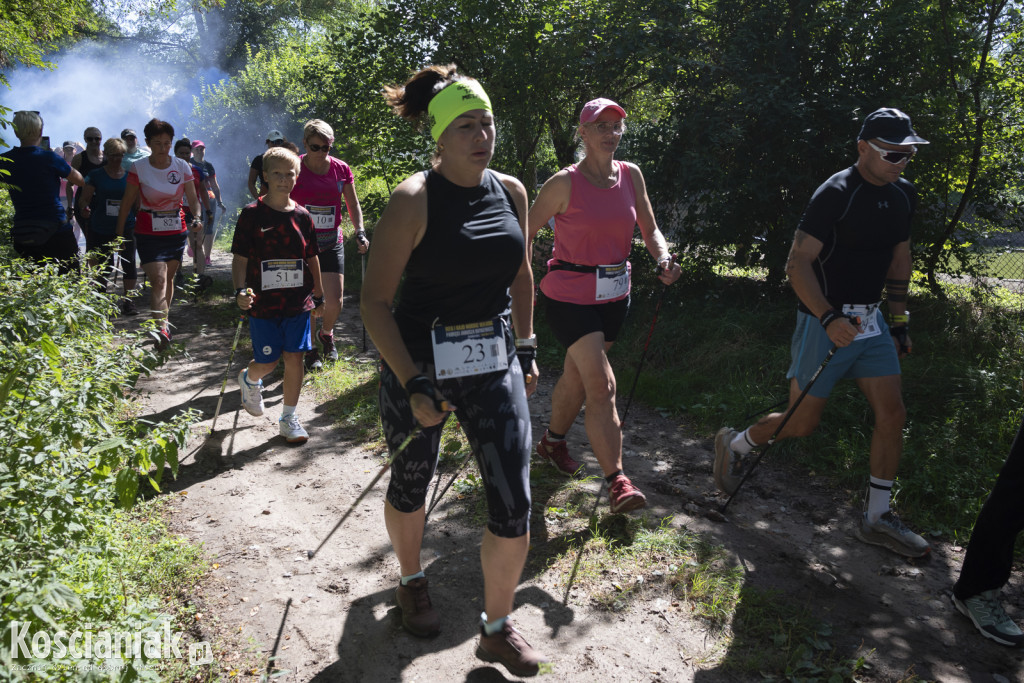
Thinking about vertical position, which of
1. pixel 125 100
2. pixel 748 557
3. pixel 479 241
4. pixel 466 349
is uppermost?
pixel 125 100

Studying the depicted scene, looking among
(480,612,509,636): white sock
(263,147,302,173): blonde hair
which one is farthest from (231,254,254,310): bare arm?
(480,612,509,636): white sock

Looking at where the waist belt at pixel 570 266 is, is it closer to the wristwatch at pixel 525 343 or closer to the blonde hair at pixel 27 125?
the wristwatch at pixel 525 343

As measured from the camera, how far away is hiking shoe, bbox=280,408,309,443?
557 centimetres

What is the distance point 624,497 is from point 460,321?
1659mm

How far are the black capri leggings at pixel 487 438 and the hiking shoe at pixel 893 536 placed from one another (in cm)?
245

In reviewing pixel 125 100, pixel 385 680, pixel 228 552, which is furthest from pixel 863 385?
pixel 125 100

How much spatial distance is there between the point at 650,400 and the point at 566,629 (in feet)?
11.6

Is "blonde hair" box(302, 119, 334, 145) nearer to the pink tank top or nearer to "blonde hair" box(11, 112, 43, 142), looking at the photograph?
"blonde hair" box(11, 112, 43, 142)

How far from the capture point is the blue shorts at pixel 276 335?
548cm

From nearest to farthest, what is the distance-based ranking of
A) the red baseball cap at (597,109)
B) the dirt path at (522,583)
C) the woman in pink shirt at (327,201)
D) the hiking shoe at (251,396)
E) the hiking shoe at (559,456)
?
the dirt path at (522,583)
the red baseball cap at (597,109)
the hiking shoe at (559,456)
the hiking shoe at (251,396)
the woman in pink shirt at (327,201)

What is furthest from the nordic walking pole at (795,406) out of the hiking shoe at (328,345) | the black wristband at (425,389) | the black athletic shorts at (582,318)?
the hiking shoe at (328,345)

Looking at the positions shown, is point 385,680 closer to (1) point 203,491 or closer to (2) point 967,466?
(1) point 203,491

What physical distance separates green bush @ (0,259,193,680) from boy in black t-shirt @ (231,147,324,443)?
50.8 inches

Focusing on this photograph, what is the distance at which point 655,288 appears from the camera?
8438mm
